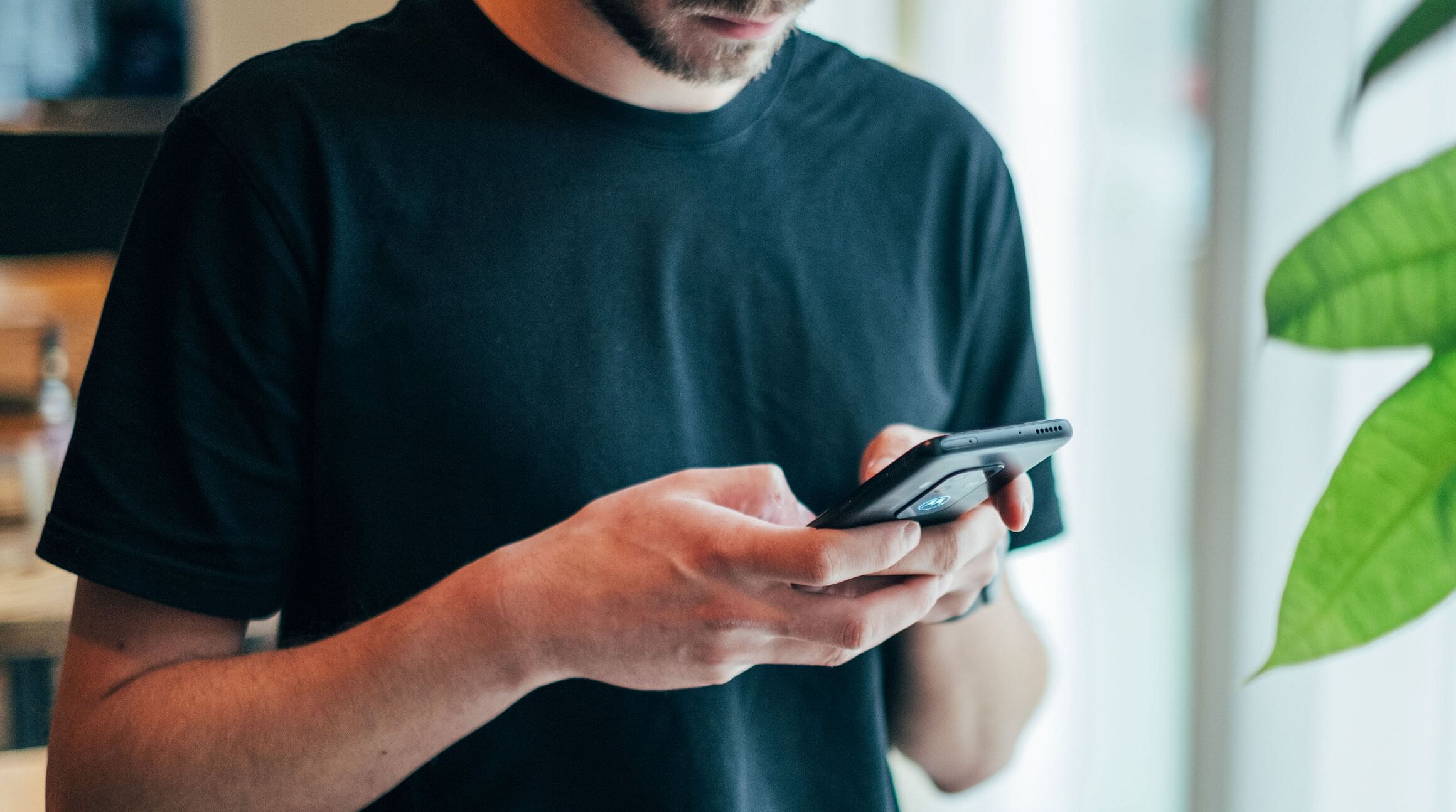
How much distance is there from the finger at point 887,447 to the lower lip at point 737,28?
0.31 meters

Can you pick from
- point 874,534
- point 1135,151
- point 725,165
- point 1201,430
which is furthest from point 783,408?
point 1135,151

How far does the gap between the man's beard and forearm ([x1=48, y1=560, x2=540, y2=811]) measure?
0.39m

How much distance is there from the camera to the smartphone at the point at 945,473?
50cm

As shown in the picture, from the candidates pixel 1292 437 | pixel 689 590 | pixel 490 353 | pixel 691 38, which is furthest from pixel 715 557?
pixel 1292 437

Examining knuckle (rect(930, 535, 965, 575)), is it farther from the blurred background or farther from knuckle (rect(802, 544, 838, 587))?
the blurred background

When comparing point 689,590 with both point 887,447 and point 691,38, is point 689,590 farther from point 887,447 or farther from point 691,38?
point 691,38

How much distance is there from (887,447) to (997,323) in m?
0.28

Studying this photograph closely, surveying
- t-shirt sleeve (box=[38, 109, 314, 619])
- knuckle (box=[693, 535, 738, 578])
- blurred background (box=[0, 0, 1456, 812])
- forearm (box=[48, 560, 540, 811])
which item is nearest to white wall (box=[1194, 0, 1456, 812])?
blurred background (box=[0, 0, 1456, 812])

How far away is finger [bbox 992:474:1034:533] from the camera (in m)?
0.63

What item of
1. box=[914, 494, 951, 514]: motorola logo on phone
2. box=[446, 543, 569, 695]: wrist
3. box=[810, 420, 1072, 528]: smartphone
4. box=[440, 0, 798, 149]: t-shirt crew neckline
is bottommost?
box=[446, 543, 569, 695]: wrist

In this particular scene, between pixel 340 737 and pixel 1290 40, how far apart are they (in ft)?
3.78

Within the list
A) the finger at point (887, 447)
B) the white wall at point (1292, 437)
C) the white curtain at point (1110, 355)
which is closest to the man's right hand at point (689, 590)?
Result: the finger at point (887, 447)

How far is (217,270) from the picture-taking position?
70 cm

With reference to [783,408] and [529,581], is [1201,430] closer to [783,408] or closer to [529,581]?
[783,408]
